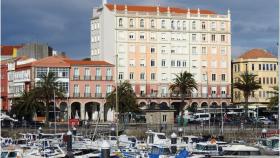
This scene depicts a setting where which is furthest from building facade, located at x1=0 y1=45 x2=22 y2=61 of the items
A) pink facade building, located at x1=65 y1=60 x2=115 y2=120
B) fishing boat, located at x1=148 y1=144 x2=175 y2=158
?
fishing boat, located at x1=148 y1=144 x2=175 y2=158

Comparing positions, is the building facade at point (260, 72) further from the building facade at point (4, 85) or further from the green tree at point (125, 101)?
the building facade at point (4, 85)

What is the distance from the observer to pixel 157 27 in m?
110

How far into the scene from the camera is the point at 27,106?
88062 millimetres

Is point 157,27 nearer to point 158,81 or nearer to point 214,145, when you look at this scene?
point 158,81

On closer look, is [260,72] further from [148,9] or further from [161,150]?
[161,150]

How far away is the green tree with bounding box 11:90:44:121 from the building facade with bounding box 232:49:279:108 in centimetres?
3841

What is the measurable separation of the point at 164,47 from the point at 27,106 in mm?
29606

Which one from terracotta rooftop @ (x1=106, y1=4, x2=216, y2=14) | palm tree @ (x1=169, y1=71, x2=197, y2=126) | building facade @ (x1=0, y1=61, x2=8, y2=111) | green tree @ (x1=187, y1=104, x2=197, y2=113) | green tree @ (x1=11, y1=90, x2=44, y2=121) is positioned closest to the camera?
green tree @ (x1=11, y1=90, x2=44, y2=121)

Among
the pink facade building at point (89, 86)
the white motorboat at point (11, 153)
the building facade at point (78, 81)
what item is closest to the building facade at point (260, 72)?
the pink facade building at point (89, 86)

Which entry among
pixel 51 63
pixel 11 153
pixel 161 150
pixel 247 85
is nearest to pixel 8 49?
pixel 51 63

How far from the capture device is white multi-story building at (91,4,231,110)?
10850 cm

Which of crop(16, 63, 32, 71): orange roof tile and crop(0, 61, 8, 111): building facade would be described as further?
crop(0, 61, 8, 111): building facade

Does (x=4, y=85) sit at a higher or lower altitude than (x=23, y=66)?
lower

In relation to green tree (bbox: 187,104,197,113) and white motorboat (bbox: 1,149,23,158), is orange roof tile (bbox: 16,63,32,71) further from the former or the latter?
white motorboat (bbox: 1,149,23,158)
